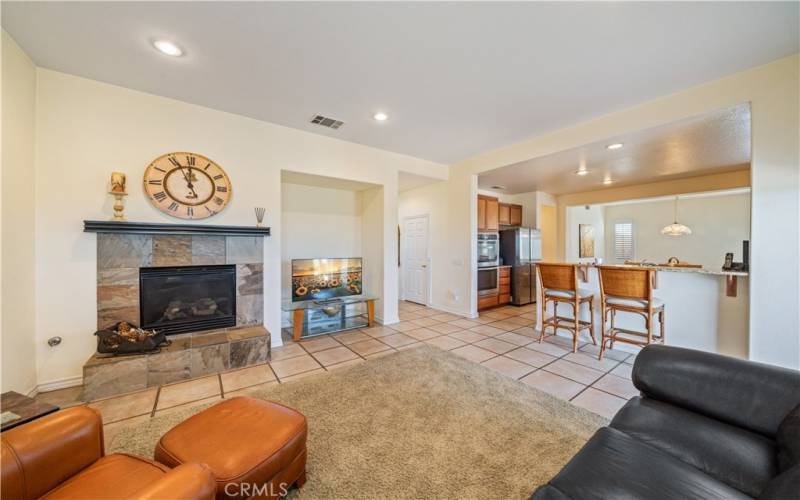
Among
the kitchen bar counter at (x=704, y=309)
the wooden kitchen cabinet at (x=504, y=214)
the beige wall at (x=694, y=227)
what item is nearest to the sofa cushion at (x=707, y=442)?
the kitchen bar counter at (x=704, y=309)

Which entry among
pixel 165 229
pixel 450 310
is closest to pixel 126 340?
pixel 165 229

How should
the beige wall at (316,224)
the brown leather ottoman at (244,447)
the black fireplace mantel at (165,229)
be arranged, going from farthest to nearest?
the beige wall at (316,224), the black fireplace mantel at (165,229), the brown leather ottoman at (244,447)

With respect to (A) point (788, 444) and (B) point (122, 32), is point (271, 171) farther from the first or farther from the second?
(A) point (788, 444)

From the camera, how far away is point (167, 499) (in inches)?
32.6

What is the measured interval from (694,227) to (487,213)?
6255 mm

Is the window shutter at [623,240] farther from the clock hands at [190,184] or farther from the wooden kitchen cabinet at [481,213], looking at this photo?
the clock hands at [190,184]

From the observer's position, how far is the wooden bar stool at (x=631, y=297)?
122 inches

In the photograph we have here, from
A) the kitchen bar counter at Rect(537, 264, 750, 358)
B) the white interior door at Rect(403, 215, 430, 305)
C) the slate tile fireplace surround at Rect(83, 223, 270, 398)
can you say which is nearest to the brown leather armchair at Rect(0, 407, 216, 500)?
the slate tile fireplace surround at Rect(83, 223, 270, 398)

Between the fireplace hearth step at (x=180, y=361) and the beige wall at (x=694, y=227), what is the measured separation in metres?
10.1

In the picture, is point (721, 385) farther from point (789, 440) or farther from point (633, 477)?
point (633, 477)

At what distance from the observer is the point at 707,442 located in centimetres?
126

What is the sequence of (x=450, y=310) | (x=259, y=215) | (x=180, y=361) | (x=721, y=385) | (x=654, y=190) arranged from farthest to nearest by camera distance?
(x=654, y=190) < (x=450, y=310) < (x=259, y=215) < (x=180, y=361) < (x=721, y=385)

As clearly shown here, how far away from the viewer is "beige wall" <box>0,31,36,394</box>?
7.23 ft

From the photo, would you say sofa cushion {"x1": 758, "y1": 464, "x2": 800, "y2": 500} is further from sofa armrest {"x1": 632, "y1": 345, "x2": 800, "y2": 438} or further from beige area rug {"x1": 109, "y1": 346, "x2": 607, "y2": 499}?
beige area rug {"x1": 109, "y1": 346, "x2": 607, "y2": 499}
